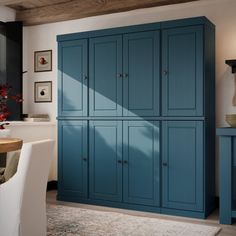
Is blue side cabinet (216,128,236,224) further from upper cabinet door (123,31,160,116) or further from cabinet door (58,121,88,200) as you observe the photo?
cabinet door (58,121,88,200)

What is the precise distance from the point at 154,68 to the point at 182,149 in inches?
35.9

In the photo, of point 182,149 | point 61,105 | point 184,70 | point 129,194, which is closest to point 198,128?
point 182,149

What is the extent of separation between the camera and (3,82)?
16.8ft

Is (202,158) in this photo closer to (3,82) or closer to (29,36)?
(3,82)

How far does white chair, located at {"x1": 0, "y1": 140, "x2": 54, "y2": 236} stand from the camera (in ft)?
8.29

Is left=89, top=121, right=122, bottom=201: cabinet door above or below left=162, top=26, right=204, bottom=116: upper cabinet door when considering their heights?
below

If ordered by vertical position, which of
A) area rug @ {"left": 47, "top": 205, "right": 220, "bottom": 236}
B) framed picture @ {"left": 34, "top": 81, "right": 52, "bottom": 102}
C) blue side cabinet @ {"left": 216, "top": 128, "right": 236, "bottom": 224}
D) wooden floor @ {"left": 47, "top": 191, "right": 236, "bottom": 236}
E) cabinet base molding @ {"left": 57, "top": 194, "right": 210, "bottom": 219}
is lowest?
wooden floor @ {"left": 47, "top": 191, "right": 236, "bottom": 236}

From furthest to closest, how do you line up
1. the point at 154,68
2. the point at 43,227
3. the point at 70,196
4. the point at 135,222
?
the point at 70,196 → the point at 154,68 → the point at 135,222 → the point at 43,227

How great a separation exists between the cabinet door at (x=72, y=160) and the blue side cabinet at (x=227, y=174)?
160 cm

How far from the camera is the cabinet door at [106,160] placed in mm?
4223

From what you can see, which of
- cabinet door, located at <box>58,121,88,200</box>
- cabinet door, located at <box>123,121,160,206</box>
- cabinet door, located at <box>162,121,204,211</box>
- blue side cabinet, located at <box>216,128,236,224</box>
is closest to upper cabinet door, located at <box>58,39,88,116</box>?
cabinet door, located at <box>58,121,88,200</box>

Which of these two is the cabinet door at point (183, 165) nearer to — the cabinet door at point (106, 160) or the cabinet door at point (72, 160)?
the cabinet door at point (106, 160)

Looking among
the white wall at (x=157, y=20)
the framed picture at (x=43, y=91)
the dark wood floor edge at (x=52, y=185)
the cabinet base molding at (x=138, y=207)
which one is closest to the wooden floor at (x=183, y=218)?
the cabinet base molding at (x=138, y=207)

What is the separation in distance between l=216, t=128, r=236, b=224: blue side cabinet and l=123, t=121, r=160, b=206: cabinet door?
0.68 metres
